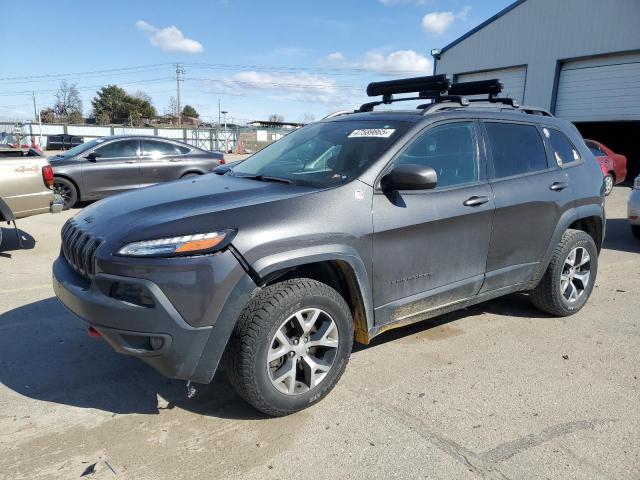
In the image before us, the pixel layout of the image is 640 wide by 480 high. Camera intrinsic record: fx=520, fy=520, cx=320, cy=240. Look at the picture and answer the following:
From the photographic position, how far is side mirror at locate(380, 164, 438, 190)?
315 cm

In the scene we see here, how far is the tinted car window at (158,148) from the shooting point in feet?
36.7

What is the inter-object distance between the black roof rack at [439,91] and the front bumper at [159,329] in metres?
2.25

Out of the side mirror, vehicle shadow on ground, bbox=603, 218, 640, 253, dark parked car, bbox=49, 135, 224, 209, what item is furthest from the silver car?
dark parked car, bbox=49, 135, 224, 209

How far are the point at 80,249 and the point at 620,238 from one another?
8.73 metres

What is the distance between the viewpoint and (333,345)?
3.10 metres

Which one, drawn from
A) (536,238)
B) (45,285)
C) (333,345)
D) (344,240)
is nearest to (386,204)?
(344,240)

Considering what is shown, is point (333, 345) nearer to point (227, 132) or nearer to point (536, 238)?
point (536, 238)

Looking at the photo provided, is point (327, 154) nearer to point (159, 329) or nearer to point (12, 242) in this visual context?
point (159, 329)

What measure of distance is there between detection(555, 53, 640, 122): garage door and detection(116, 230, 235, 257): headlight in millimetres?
20325

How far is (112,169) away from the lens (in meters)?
10.7

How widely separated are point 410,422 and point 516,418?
64cm

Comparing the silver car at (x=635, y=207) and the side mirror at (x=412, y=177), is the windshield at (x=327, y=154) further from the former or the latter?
the silver car at (x=635, y=207)

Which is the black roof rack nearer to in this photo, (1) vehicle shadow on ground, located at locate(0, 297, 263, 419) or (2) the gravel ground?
(2) the gravel ground

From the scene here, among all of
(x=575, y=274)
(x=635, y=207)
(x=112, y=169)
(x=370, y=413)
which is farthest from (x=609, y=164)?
(x=370, y=413)
